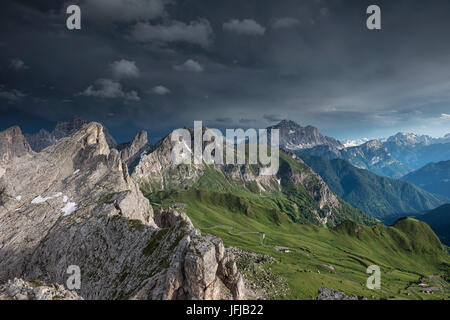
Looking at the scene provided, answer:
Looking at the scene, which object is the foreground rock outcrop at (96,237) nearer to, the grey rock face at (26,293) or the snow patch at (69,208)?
the snow patch at (69,208)

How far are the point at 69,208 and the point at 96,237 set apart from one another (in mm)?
38043

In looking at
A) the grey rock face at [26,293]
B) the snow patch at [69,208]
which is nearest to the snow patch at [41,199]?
the snow patch at [69,208]

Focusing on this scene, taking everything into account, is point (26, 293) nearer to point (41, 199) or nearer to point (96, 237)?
point (96, 237)

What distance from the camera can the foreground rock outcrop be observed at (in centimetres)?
4666

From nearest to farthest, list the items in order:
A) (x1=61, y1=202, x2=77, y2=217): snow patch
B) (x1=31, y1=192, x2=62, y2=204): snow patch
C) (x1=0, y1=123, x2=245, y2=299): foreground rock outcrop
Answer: (x1=0, y1=123, x2=245, y2=299): foreground rock outcrop < (x1=61, y1=202, x2=77, y2=217): snow patch < (x1=31, y1=192, x2=62, y2=204): snow patch

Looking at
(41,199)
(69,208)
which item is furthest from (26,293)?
(41,199)

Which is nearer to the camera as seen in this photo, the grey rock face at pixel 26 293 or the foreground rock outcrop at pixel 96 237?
the grey rock face at pixel 26 293

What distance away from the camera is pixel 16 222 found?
10588 centimetres

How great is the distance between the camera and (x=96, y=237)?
80375 millimetres

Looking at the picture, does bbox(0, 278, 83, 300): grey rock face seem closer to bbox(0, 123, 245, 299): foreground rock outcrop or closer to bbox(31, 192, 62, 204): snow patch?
bbox(0, 123, 245, 299): foreground rock outcrop

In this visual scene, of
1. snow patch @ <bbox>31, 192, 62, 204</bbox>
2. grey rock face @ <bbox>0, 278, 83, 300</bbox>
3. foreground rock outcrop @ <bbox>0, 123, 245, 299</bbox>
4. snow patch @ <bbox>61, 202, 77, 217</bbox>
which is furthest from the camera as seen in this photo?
snow patch @ <bbox>31, 192, 62, 204</bbox>

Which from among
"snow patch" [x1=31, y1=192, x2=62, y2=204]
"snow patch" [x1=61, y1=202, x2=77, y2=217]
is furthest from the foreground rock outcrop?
"snow patch" [x1=31, y1=192, x2=62, y2=204]

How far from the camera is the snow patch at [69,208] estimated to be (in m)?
104
